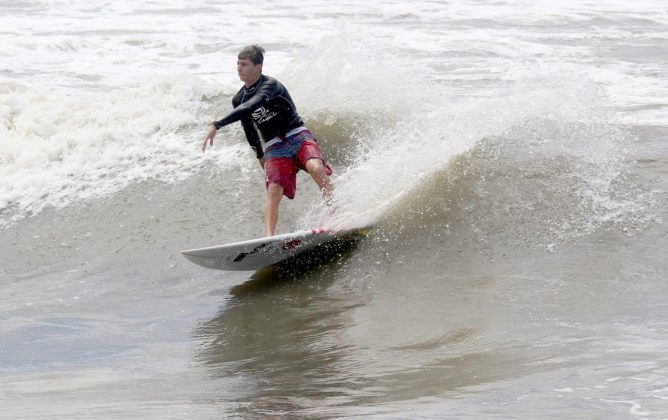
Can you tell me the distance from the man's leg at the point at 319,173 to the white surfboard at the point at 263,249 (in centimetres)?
36

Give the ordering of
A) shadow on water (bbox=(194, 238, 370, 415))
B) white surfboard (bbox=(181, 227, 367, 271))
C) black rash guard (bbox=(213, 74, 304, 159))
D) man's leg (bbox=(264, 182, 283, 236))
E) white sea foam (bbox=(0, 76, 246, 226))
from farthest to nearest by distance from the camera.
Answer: white sea foam (bbox=(0, 76, 246, 226)) < man's leg (bbox=(264, 182, 283, 236)) < black rash guard (bbox=(213, 74, 304, 159)) < white surfboard (bbox=(181, 227, 367, 271)) < shadow on water (bbox=(194, 238, 370, 415))

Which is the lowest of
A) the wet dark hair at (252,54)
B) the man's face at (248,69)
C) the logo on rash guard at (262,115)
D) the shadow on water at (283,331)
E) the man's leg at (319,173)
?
the shadow on water at (283,331)

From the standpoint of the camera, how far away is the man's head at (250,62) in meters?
6.81

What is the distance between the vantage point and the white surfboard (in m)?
6.73

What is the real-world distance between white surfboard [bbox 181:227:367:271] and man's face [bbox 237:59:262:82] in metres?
1.22

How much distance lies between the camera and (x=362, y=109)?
9578 millimetres

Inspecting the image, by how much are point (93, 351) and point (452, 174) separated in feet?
10.8

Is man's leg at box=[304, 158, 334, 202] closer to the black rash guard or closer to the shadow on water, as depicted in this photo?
the black rash guard

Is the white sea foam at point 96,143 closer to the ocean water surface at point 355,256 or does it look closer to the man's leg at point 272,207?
the ocean water surface at point 355,256

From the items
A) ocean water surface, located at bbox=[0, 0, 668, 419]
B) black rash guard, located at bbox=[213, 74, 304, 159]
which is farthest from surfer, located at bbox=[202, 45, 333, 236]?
ocean water surface, located at bbox=[0, 0, 668, 419]

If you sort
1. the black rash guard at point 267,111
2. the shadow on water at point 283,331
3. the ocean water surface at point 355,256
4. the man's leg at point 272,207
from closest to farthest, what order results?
the ocean water surface at point 355,256
the shadow on water at point 283,331
the black rash guard at point 267,111
the man's leg at point 272,207

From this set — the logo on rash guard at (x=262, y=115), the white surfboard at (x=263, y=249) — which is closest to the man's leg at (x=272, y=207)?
the white surfboard at (x=263, y=249)

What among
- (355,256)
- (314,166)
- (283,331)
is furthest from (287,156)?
(283,331)

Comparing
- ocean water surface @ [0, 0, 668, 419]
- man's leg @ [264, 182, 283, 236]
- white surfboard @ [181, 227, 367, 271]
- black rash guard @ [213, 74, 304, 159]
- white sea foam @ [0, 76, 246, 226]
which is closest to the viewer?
ocean water surface @ [0, 0, 668, 419]
